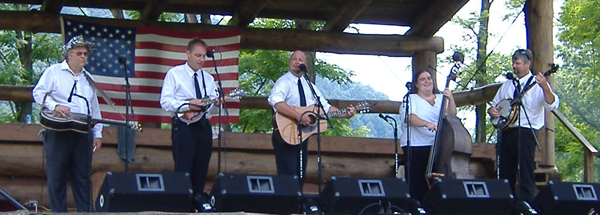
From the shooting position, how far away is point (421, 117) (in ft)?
27.3

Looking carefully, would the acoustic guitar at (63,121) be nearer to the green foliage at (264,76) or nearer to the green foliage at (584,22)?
the green foliage at (264,76)

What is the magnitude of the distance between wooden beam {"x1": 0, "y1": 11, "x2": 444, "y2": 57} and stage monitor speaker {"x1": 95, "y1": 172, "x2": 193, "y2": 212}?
172 inches

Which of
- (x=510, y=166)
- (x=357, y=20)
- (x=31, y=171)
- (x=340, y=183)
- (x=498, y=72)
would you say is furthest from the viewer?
(x=498, y=72)

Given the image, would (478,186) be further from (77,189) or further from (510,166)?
(77,189)

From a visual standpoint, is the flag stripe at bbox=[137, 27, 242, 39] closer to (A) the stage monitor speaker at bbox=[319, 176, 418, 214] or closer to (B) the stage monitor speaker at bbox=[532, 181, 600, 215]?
(A) the stage monitor speaker at bbox=[319, 176, 418, 214]

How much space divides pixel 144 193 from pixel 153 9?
4.60 metres

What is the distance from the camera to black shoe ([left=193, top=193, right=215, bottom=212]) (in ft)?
22.0

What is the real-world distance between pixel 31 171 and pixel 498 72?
16.6 m

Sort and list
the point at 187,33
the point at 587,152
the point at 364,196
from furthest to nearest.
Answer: the point at 187,33 → the point at 587,152 → the point at 364,196

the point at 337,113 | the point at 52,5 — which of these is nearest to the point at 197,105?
the point at 337,113

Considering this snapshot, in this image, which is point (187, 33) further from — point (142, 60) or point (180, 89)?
point (180, 89)

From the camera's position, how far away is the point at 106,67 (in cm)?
1020

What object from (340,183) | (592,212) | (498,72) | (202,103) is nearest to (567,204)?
(592,212)

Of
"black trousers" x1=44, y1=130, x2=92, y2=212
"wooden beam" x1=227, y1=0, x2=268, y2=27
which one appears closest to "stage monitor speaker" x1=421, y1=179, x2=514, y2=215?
"black trousers" x1=44, y1=130, x2=92, y2=212
